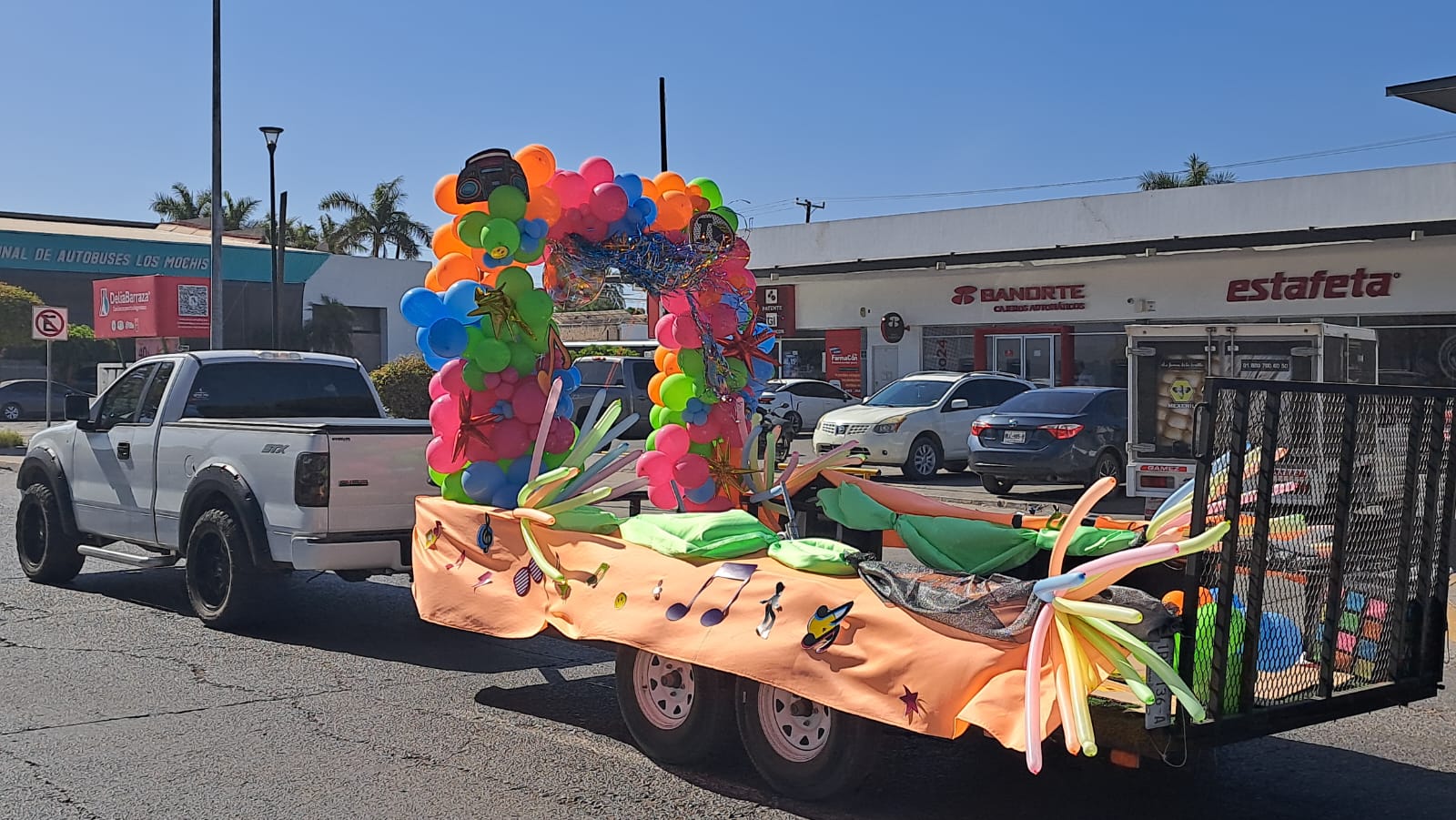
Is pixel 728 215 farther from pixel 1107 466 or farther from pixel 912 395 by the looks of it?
pixel 912 395

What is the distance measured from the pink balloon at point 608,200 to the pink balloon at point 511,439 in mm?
1365

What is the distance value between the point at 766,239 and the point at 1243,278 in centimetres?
1209

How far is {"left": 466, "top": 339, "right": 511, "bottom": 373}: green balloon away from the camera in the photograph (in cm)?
813

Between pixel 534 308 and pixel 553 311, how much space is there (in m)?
0.29

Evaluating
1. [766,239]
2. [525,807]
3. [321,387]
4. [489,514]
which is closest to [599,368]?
[766,239]

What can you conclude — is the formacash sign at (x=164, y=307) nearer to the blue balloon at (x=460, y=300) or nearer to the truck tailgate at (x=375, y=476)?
the truck tailgate at (x=375, y=476)

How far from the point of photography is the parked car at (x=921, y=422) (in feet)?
68.4

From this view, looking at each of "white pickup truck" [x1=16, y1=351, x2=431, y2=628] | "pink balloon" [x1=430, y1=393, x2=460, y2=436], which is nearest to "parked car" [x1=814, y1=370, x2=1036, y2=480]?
"white pickup truck" [x1=16, y1=351, x2=431, y2=628]

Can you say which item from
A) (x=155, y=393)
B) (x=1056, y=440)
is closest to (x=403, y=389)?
(x=1056, y=440)

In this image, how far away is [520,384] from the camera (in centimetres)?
842

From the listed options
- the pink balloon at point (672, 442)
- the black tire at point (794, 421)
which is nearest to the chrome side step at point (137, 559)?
the pink balloon at point (672, 442)

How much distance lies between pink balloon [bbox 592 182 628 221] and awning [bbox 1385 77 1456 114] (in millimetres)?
7425

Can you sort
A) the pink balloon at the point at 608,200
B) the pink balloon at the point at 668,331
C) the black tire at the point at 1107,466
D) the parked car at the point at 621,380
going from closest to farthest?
the pink balloon at the point at 608,200 → the pink balloon at the point at 668,331 → the black tire at the point at 1107,466 → the parked car at the point at 621,380

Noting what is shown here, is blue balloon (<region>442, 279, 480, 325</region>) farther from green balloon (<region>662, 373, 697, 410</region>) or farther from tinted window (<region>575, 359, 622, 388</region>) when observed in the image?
tinted window (<region>575, 359, 622, 388</region>)
